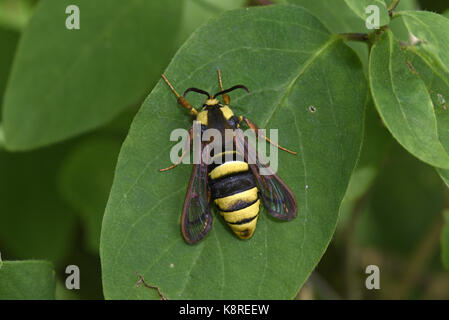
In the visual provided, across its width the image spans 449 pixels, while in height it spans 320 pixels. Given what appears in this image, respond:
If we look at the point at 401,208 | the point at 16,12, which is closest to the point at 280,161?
the point at 401,208

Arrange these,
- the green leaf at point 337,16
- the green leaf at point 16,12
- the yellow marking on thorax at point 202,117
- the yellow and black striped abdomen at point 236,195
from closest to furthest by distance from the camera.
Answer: the yellow and black striped abdomen at point 236,195
the yellow marking on thorax at point 202,117
the green leaf at point 337,16
the green leaf at point 16,12

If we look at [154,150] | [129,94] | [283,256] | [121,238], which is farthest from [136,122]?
[129,94]

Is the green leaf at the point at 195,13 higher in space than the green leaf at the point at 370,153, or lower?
higher

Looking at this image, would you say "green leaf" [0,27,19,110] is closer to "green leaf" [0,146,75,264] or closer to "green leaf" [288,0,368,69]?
"green leaf" [0,146,75,264]

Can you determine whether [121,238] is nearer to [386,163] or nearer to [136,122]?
[136,122]

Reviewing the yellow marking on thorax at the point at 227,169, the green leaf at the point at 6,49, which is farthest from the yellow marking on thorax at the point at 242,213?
the green leaf at the point at 6,49

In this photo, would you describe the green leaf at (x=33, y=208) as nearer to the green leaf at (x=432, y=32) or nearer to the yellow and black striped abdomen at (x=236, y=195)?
the yellow and black striped abdomen at (x=236, y=195)

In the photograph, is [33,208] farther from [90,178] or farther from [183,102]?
[183,102]
